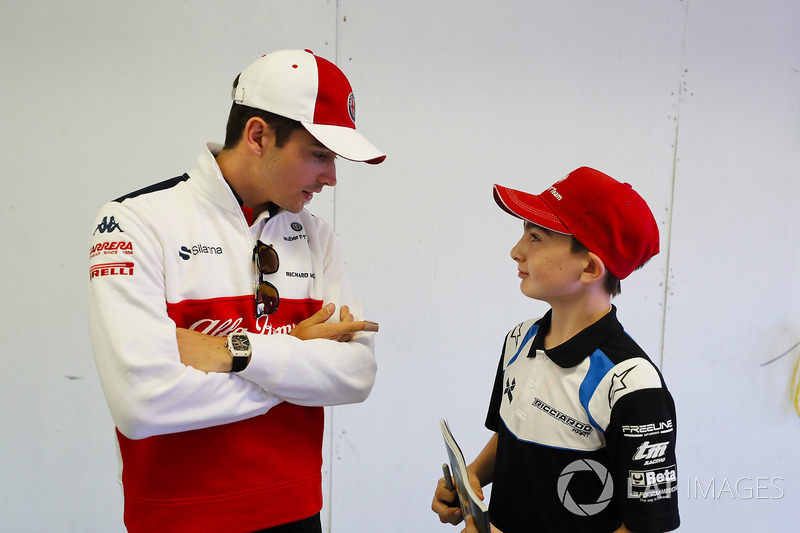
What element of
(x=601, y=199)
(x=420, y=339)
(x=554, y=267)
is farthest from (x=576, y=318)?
(x=420, y=339)

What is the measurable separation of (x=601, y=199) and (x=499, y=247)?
1.33 meters

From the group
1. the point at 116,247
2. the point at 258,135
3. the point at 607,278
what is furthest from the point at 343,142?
the point at 607,278

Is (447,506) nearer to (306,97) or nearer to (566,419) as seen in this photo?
(566,419)

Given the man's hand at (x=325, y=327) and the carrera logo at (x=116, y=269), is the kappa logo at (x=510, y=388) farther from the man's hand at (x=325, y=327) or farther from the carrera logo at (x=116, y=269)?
the carrera logo at (x=116, y=269)

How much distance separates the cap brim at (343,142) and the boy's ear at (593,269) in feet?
1.53

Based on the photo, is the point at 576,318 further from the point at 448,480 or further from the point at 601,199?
the point at 448,480

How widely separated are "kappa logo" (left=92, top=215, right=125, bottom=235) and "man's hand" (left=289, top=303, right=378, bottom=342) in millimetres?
390

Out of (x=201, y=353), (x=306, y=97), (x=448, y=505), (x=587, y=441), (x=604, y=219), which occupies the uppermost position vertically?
(x=306, y=97)

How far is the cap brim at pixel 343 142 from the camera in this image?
3.90 feet

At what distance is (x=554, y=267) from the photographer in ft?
4.06

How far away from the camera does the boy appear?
3.46 ft
